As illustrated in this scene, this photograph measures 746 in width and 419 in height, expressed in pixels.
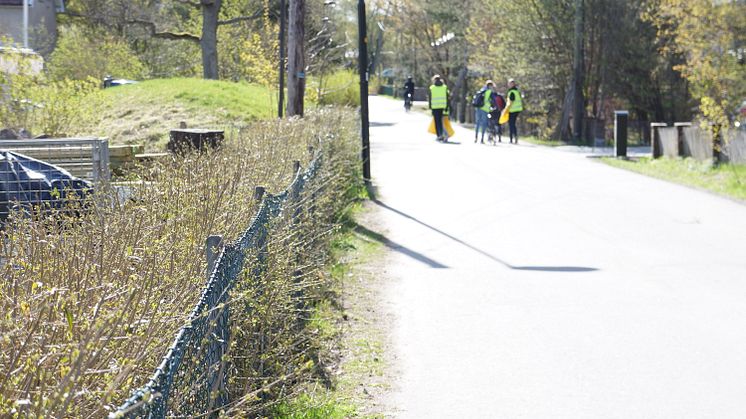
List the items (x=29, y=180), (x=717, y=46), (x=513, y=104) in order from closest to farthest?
(x=29, y=180), (x=717, y=46), (x=513, y=104)

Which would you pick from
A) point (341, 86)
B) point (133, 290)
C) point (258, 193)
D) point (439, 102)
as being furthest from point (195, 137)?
point (341, 86)

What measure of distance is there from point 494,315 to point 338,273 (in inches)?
94.7

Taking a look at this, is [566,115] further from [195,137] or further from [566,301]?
[566,301]

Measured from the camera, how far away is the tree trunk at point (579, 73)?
3347 centimetres

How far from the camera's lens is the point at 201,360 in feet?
14.4

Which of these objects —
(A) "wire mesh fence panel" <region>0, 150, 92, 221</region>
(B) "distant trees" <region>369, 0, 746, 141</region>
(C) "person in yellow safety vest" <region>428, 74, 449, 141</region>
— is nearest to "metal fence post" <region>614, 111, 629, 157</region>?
(B) "distant trees" <region>369, 0, 746, 141</region>

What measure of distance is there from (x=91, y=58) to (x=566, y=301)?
36.2m

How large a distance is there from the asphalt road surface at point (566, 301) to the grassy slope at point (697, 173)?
0.66 m

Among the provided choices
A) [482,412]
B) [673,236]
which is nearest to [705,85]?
[673,236]

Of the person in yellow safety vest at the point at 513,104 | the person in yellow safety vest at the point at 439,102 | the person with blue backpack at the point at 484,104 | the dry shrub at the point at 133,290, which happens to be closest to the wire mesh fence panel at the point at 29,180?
the dry shrub at the point at 133,290

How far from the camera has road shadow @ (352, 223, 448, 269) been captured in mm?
12012

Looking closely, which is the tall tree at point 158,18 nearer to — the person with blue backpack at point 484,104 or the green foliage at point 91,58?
the green foliage at point 91,58

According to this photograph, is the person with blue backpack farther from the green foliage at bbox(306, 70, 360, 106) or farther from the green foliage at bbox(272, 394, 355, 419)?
the green foliage at bbox(272, 394, 355, 419)

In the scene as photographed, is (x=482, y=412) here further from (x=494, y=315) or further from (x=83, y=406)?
(x=83, y=406)
